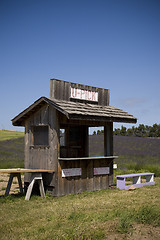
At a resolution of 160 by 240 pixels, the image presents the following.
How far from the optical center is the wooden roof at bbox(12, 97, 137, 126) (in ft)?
31.4

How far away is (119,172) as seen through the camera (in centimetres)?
1664

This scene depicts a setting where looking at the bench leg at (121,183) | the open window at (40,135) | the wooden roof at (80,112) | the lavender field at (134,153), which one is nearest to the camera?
the wooden roof at (80,112)

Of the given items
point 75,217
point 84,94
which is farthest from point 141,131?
point 75,217

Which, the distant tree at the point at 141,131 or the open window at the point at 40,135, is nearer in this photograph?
the open window at the point at 40,135

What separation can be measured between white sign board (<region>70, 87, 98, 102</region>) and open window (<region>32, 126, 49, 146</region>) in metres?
1.70

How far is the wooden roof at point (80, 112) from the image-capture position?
959 cm

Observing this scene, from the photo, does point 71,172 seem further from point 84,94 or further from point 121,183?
point 84,94

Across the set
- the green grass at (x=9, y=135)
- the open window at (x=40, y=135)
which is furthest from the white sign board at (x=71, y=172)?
the green grass at (x=9, y=135)

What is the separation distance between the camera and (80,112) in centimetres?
979

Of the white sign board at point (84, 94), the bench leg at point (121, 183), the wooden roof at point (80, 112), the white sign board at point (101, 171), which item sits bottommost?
the bench leg at point (121, 183)

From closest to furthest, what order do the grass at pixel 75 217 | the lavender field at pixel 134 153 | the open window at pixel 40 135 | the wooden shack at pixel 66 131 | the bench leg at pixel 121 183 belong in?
the grass at pixel 75 217, the wooden shack at pixel 66 131, the open window at pixel 40 135, the bench leg at pixel 121 183, the lavender field at pixel 134 153

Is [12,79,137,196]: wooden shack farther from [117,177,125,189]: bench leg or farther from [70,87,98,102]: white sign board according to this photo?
[117,177,125,189]: bench leg

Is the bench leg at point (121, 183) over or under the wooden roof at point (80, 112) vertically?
under

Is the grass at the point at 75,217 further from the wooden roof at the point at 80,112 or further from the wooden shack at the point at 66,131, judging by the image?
the wooden roof at the point at 80,112
